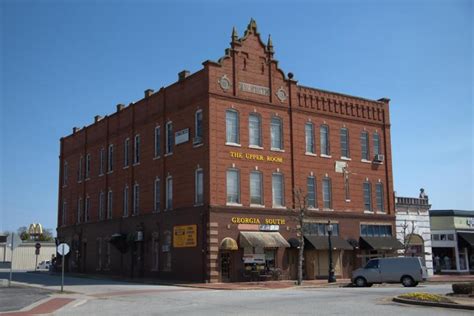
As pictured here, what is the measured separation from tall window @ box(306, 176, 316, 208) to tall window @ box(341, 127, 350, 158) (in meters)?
4.04

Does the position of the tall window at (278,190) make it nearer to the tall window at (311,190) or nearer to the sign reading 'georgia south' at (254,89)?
the tall window at (311,190)

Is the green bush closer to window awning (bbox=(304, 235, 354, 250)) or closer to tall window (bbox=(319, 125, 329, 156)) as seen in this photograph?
window awning (bbox=(304, 235, 354, 250))

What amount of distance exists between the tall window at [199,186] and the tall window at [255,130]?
4283mm

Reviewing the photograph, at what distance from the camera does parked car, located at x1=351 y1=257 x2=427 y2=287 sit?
32.9 m

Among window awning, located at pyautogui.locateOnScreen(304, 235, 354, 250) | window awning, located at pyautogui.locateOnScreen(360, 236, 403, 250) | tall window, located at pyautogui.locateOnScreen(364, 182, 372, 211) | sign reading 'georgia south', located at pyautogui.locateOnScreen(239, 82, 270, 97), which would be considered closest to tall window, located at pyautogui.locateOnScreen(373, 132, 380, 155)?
tall window, located at pyautogui.locateOnScreen(364, 182, 372, 211)

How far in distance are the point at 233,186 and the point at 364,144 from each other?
1371 cm

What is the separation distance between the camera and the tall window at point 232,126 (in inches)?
1524

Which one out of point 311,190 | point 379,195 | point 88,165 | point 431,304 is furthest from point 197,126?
point 431,304

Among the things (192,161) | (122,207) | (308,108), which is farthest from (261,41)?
(122,207)

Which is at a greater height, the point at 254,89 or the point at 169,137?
the point at 254,89

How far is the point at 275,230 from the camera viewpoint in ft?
129

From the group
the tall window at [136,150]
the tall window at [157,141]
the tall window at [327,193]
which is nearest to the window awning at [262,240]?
the tall window at [327,193]

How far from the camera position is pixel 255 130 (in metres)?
40.1

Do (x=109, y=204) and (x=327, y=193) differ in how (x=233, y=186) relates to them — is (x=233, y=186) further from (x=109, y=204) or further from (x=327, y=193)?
(x=109, y=204)
